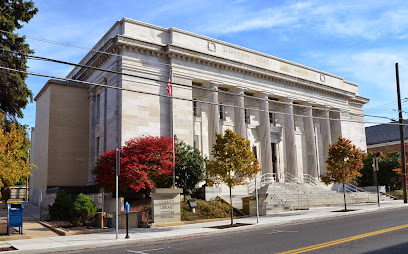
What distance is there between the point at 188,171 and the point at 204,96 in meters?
9.98

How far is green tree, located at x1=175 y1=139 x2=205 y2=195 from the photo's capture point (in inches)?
1037

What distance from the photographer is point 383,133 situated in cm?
7081

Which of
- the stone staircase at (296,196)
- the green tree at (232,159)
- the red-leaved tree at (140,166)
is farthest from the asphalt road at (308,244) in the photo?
the stone staircase at (296,196)

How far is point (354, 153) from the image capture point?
89.4ft

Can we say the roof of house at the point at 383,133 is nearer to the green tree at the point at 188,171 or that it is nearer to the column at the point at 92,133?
the green tree at the point at 188,171

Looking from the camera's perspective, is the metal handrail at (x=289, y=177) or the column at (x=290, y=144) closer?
the metal handrail at (x=289, y=177)

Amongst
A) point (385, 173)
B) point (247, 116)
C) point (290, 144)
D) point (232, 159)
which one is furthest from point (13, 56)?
point (385, 173)

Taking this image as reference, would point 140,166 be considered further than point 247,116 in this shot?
No

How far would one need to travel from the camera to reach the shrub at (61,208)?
21.3 metres

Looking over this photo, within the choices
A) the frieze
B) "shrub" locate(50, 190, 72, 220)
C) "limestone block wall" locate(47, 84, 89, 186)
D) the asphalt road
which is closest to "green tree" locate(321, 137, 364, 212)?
the frieze

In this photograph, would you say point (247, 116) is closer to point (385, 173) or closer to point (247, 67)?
point (247, 67)

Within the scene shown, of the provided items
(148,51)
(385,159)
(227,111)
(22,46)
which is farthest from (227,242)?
(385,159)

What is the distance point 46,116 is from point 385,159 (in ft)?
119

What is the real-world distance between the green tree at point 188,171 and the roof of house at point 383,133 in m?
51.4
